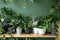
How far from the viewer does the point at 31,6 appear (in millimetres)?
2746

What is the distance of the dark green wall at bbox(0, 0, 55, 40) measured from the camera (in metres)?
2.73

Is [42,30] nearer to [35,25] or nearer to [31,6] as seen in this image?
[35,25]

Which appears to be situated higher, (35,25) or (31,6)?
(31,6)

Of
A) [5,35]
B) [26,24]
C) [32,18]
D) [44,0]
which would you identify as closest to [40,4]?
[44,0]

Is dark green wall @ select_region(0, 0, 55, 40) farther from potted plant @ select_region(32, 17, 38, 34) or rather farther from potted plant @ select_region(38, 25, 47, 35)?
potted plant @ select_region(38, 25, 47, 35)

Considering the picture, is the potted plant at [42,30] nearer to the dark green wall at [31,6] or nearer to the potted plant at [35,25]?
the potted plant at [35,25]

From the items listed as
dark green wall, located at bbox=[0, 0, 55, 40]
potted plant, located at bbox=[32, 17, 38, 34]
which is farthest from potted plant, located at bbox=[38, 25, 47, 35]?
dark green wall, located at bbox=[0, 0, 55, 40]

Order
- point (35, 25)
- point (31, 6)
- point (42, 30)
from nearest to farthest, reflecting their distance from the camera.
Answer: point (42, 30) < point (35, 25) < point (31, 6)

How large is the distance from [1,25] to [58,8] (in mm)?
1099

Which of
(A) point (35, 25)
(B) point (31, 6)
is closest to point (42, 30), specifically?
(A) point (35, 25)

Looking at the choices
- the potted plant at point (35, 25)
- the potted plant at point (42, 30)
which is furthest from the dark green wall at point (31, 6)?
the potted plant at point (42, 30)

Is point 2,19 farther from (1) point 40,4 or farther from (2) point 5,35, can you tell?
(1) point 40,4

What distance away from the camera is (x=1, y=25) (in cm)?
254

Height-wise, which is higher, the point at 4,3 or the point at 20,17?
the point at 4,3
